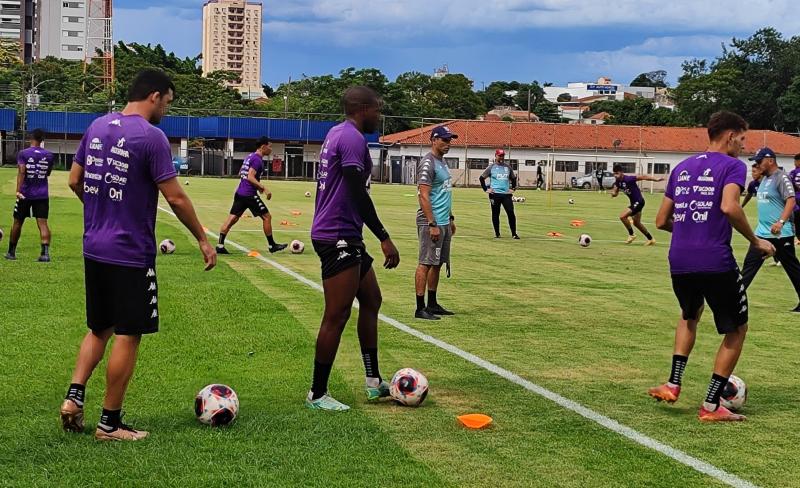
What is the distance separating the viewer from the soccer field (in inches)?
226

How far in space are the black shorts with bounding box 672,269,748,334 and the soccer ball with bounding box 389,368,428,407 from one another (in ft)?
6.71

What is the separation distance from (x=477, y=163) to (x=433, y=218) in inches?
2615

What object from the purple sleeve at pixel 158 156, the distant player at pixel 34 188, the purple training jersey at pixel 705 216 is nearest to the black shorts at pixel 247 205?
the distant player at pixel 34 188

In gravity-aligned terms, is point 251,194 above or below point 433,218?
above

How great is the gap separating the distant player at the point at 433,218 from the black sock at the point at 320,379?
4.18m

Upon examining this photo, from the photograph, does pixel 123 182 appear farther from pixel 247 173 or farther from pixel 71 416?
pixel 247 173

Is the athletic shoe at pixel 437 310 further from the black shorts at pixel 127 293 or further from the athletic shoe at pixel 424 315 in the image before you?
the black shorts at pixel 127 293

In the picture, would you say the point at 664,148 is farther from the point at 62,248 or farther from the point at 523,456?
the point at 523,456

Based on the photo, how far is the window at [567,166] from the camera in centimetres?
7856

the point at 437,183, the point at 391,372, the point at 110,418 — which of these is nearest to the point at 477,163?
the point at 437,183

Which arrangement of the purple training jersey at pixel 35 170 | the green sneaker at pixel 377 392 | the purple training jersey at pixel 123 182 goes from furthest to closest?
the purple training jersey at pixel 35 170 → the green sneaker at pixel 377 392 → the purple training jersey at pixel 123 182

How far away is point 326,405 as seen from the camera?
279 inches

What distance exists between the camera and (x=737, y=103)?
101 metres

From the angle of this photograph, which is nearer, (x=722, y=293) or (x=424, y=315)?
(x=722, y=293)
